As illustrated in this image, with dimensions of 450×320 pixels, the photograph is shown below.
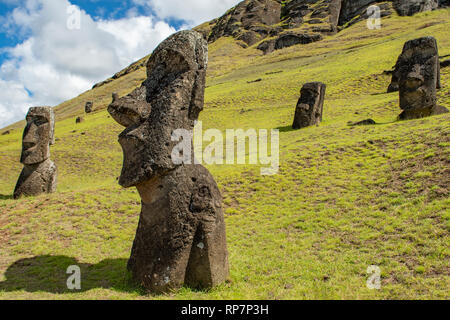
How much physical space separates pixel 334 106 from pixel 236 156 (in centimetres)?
1333

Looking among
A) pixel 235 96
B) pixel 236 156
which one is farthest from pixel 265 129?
pixel 235 96

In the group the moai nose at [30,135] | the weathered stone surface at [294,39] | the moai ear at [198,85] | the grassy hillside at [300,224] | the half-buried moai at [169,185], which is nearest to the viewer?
the half-buried moai at [169,185]

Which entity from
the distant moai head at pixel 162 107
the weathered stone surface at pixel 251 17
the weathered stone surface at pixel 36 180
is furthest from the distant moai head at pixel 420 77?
the weathered stone surface at pixel 251 17

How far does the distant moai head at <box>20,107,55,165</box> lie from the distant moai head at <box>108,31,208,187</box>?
9.00 m

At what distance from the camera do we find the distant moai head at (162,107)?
564 cm

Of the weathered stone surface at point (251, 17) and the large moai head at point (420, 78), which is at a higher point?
the weathered stone surface at point (251, 17)

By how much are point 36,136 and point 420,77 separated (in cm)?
1849

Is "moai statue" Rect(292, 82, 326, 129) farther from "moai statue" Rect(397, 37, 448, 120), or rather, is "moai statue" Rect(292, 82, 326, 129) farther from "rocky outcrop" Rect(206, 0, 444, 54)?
Result: "rocky outcrop" Rect(206, 0, 444, 54)

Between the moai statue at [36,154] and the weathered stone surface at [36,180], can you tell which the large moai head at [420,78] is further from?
the weathered stone surface at [36,180]

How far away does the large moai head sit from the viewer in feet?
52.9

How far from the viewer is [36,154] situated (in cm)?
1300

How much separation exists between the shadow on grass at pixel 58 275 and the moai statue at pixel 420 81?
16.4 m
